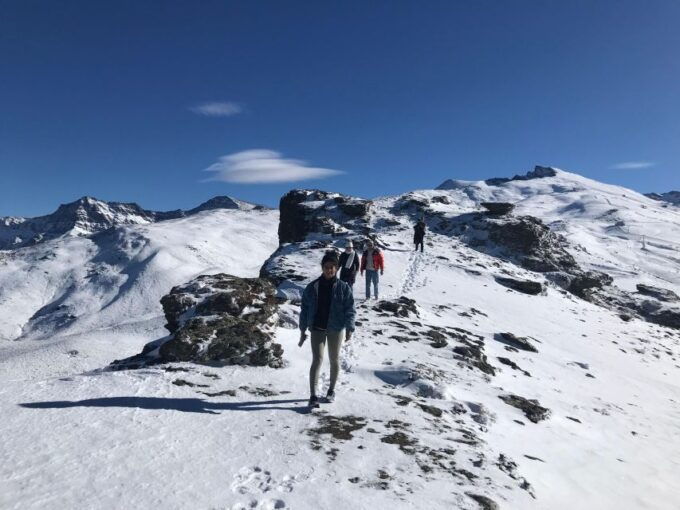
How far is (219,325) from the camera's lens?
13.4 m

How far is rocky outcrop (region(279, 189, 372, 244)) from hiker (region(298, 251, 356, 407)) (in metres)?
38.3

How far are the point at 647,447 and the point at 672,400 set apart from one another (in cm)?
756

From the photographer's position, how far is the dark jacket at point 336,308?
9789 mm

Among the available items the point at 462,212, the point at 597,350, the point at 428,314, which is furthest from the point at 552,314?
the point at 462,212

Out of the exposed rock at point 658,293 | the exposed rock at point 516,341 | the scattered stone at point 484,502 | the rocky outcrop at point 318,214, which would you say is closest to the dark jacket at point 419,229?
the rocky outcrop at point 318,214

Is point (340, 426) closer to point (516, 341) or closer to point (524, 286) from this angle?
point (516, 341)

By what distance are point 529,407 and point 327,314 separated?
663 cm

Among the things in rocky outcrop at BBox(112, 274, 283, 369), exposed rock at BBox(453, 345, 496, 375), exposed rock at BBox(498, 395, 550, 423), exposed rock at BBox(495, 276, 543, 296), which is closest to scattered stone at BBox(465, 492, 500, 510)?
exposed rock at BBox(498, 395, 550, 423)

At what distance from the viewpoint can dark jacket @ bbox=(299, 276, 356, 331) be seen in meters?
9.79

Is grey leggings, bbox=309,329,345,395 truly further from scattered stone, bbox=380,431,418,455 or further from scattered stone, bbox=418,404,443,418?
scattered stone, bbox=418,404,443,418

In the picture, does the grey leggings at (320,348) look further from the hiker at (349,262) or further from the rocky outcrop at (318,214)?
the rocky outcrop at (318,214)

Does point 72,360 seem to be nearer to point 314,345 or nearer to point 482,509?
point 314,345

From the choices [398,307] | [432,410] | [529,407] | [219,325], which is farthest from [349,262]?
[432,410]

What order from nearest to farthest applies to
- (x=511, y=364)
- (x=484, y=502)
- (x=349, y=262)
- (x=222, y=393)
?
(x=484, y=502)
(x=222, y=393)
(x=511, y=364)
(x=349, y=262)
